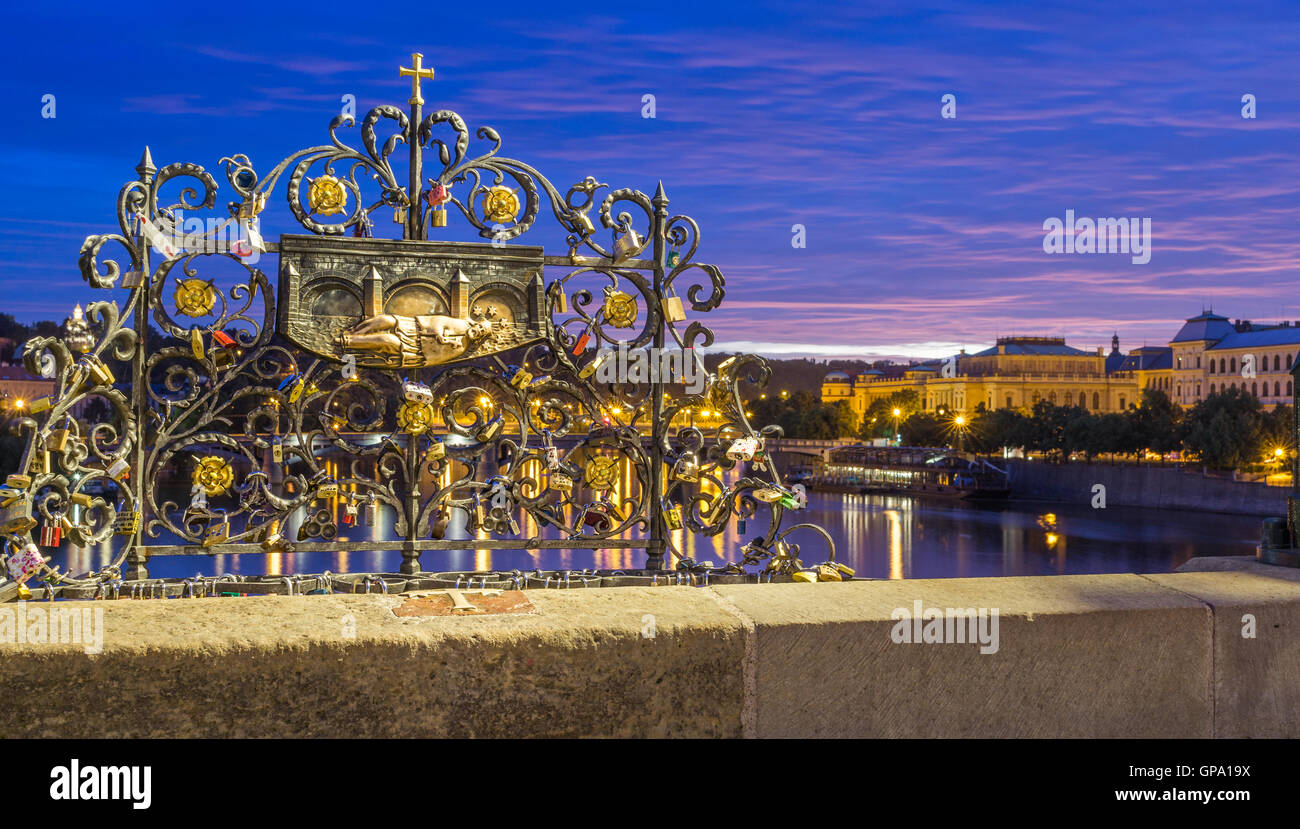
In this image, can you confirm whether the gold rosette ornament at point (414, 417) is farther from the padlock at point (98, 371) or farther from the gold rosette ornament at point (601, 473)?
the padlock at point (98, 371)

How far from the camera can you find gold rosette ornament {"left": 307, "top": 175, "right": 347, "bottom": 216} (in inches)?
265

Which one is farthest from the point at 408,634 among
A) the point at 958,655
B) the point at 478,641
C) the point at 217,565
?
the point at 217,565

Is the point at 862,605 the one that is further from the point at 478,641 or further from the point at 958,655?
the point at 478,641

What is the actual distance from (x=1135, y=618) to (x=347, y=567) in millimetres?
47681

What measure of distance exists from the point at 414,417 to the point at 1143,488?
276ft

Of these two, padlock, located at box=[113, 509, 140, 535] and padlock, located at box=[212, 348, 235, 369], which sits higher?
padlock, located at box=[212, 348, 235, 369]

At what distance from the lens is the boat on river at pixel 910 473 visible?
9725cm

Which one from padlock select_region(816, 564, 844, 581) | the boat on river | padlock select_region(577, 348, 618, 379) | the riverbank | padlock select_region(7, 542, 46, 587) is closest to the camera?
padlock select_region(7, 542, 46, 587)

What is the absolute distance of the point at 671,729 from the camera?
10.3 ft

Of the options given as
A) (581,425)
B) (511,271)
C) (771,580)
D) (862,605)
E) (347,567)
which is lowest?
(347,567)

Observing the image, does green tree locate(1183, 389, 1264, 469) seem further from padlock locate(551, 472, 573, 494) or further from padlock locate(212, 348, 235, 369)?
padlock locate(212, 348, 235, 369)

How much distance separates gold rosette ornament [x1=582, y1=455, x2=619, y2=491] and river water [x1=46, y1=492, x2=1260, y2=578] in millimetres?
36634

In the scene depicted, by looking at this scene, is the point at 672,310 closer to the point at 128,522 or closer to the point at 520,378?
the point at 520,378

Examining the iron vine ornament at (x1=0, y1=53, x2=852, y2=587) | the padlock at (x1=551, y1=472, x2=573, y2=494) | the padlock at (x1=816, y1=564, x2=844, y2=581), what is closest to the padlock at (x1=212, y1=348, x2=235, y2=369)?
the iron vine ornament at (x1=0, y1=53, x2=852, y2=587)
